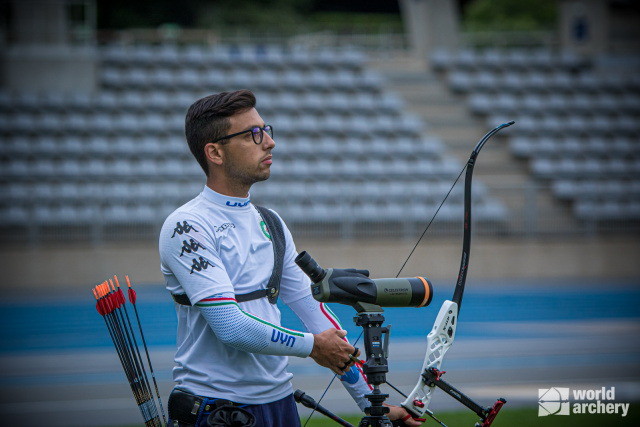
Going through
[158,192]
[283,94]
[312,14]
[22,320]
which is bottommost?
[22,320]

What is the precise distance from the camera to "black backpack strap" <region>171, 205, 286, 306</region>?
8.20 ft

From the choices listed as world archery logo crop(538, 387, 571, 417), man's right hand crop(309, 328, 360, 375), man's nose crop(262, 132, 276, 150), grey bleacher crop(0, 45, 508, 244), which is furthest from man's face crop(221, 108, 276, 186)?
grey bleacher crop(0, 45, 508, 244)

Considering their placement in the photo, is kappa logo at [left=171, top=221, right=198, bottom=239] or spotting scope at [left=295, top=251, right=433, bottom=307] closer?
spotting scope at [left=295, top=251, right=433, bottom=307]

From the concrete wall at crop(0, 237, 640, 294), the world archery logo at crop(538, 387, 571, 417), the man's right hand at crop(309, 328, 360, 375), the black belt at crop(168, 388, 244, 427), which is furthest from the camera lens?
the concrete wall at crop(0, 237, 640, 294)

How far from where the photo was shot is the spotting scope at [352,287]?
7.34ft

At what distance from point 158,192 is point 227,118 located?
12.8m

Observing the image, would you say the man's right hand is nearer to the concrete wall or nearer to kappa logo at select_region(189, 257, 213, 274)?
kappa logo at select_region(189, 257, 213, 274)

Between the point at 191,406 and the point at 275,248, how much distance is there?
57 centimetres

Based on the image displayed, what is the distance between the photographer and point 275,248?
2.61 m

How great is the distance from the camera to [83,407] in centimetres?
587

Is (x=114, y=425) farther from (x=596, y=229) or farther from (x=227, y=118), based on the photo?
(x=596, y=229)

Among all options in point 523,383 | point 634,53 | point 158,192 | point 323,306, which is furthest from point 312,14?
point 323,306

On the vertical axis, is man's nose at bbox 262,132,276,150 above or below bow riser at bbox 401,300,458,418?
above

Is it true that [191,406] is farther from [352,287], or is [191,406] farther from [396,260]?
[396,260]
